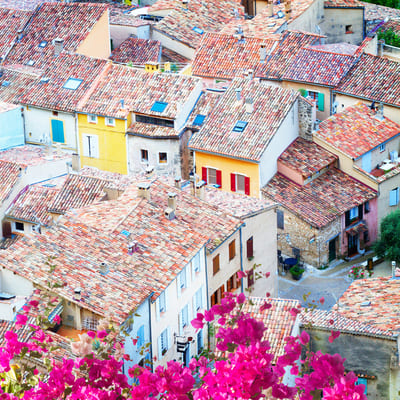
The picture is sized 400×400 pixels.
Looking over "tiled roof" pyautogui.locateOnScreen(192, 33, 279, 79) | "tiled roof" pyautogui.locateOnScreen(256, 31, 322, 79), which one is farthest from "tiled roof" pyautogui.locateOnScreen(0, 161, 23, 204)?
"tiled roof" pyautogui.locateOnScreen(256, 31, 322, 79)

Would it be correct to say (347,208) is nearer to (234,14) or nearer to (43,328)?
(234,14)

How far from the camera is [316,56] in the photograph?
7331 centimetres

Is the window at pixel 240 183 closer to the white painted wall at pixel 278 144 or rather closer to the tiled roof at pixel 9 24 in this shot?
the white painted wall at pixel 278 144

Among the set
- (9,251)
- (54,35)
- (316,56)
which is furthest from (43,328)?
(54,35)

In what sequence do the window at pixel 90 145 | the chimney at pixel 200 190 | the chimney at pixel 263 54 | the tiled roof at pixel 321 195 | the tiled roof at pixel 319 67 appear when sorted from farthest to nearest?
the chimney at pixel 263 54 → the tiled roof at pixel 319 67 → the window at pixel 90 145 → the tiled roof at pixel 321 195 → the chimney at pixel 200 190

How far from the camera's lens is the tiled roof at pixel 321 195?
62406 millimetres

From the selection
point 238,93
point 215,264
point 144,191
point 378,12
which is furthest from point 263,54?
point 215,264

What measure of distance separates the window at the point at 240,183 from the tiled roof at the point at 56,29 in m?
18.6

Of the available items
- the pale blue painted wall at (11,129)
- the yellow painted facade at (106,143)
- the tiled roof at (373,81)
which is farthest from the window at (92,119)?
the tiled roof at (373,81)

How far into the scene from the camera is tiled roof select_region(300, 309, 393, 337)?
133 ft

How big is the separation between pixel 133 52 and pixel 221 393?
59.7 m

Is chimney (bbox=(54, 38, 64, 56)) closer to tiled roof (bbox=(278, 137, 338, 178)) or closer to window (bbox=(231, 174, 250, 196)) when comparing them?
window (bbox=(231, 174, 250, 196))

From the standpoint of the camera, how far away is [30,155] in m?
65.5

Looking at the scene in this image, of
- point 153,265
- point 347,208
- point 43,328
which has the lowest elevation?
point 347,208
